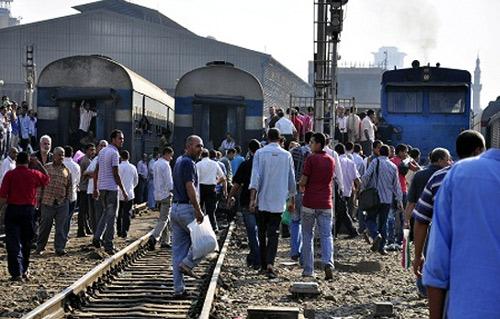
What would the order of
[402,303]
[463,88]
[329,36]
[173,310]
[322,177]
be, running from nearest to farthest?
[173,310], [402,303], [322,177], [329,36], [463,88]

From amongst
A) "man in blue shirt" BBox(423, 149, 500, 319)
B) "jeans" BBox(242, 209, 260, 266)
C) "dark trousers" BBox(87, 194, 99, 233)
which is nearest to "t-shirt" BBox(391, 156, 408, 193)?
"jeans" BBox(242, 209, 260, 266)

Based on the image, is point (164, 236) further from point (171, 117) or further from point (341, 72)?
point (341, 72)

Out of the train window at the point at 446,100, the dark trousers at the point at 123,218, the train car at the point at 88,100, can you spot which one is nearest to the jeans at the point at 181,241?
the dark trousers at the point at 123,218

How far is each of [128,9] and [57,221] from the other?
67.4 metres

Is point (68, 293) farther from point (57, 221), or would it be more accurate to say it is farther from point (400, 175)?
point (400, 175)

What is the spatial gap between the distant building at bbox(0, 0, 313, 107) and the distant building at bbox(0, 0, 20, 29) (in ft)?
239

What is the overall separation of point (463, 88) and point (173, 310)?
1672 cm

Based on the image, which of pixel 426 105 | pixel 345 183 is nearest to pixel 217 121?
pixel 426 105

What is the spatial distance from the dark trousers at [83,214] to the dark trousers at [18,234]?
19.2ft

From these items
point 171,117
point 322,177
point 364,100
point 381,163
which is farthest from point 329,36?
point 364,100

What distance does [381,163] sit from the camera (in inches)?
614

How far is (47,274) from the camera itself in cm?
1316

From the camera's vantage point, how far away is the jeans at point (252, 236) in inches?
523

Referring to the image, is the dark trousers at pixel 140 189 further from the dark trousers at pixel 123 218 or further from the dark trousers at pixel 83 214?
the dark trousers at pixel 123 218
